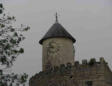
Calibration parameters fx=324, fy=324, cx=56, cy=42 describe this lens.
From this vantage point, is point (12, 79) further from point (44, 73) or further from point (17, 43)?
point (44, 73)

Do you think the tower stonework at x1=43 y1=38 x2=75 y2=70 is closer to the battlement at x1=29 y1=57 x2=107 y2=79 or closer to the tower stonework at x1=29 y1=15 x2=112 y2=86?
the tower stonework at x1=29 y1=15 x2=112 y2=86

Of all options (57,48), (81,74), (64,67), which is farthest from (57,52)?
(81,74)

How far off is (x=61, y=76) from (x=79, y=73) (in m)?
1.65

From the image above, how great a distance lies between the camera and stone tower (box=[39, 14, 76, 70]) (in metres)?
30.6

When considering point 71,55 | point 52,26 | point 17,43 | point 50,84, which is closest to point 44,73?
point 50,84

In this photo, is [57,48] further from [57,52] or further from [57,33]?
[57,33]

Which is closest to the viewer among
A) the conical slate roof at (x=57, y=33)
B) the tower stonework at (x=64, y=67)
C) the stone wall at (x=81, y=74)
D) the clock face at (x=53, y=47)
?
the stone wall at (x=81, y=74)

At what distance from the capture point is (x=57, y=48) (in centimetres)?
3078

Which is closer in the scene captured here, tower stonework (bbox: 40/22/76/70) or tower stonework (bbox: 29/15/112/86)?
tower stonework (bbox: 29/15/112/86)

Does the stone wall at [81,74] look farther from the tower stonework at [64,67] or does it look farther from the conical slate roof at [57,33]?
the conical slate roof at [57,33]

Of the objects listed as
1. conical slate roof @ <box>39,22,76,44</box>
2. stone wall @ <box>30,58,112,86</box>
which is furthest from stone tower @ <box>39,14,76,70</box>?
stone wall @ <box>30,58,112,86</box>

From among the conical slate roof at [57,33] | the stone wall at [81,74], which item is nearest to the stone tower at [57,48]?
the conical slate roof at [57,33]

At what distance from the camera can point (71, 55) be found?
3125 cm

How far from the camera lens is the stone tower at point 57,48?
Result: 3058 centimetres
